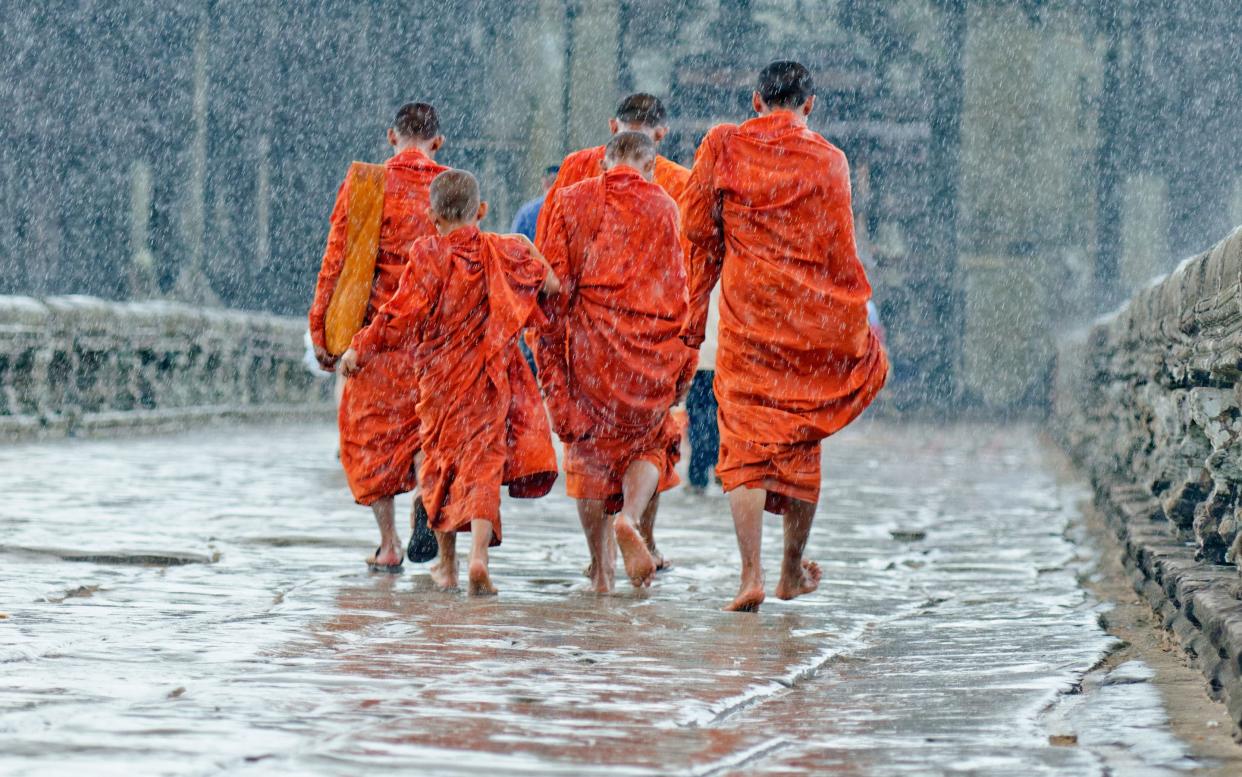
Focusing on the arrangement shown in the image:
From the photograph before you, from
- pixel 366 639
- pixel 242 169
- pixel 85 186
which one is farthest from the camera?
pixel 242 169

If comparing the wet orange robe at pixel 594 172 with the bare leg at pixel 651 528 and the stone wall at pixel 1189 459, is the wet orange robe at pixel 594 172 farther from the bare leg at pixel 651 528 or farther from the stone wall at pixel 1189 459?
the stone wall at pixel 1189 459

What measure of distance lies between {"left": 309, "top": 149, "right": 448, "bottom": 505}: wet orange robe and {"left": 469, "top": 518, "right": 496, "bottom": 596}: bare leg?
2.60 ft

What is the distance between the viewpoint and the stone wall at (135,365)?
13664 millimetres

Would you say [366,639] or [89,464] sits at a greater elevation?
[366,639]

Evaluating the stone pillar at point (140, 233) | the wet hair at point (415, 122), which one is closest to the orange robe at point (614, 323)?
the wet hair at point (415, 122)

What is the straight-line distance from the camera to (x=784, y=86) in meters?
6.25

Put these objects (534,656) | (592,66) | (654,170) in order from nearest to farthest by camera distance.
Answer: (534,656) → (654,170) → (592,66)

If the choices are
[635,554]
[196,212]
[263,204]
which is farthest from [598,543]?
[263,204]

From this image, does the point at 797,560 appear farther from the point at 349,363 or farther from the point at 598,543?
the point at 349,363

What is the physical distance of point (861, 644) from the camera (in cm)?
536

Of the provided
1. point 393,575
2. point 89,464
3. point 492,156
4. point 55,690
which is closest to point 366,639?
point 55,690

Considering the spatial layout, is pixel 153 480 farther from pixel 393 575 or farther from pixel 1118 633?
pixel 1118 633

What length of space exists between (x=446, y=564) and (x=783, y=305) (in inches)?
51.8

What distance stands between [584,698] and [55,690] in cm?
103
